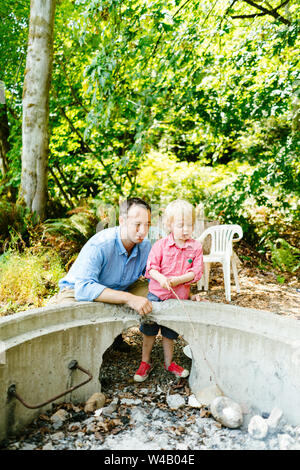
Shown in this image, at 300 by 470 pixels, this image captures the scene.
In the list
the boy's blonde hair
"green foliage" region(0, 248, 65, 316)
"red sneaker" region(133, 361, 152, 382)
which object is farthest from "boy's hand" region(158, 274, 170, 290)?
"green foliage" region(0, 248, 65, 316)

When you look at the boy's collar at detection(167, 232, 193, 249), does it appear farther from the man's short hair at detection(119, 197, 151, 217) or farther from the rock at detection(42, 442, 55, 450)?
the rock at detection(42, 442, 55, 450)

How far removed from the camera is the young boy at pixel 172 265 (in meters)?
2.42

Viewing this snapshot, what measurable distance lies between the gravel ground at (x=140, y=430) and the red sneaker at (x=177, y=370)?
99 millimetres

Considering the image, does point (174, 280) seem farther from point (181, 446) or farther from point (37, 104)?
point (37, 104)

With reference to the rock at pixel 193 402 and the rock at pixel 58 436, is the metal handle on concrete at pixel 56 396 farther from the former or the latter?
the rock at pixel 193 402

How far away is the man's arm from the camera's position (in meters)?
2.21

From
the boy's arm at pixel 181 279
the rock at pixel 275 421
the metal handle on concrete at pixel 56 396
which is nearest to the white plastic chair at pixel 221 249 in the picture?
the boy's arm at pixel 181 279

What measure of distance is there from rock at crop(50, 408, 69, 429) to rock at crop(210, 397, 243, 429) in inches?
33.4

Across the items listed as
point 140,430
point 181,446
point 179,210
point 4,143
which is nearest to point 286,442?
point 181,446

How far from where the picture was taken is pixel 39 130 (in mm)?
5102

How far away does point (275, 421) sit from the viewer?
1832 mm

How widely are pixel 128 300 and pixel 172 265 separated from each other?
0.44m

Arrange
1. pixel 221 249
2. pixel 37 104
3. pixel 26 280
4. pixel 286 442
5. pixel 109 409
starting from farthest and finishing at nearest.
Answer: pixel 221 249
pixel 37 104
pixel 26 280
pixel 109 409
pixel 286 442
